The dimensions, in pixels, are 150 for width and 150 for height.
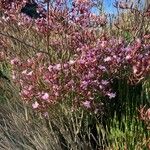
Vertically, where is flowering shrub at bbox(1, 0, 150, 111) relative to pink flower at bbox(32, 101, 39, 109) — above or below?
above

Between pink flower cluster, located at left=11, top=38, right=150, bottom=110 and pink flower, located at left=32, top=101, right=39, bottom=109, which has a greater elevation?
pink flower cluster, located at left=11, top=38, right=150, bottom=110

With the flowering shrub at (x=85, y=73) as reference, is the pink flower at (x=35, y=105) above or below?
below

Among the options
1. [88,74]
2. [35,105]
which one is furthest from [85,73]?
[35,105]

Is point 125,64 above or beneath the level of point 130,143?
above

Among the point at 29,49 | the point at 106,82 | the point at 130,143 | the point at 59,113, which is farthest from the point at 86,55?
the point at 29,49

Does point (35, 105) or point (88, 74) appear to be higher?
point (88, 74)

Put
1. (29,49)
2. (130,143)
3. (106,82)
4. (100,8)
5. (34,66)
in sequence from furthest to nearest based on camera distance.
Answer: (100,8), (29,49), (34,66), (106,82), (130,143)

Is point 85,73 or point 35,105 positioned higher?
point 85,73

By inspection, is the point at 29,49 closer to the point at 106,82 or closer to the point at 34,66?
the point at 34,66

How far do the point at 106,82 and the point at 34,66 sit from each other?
659mm

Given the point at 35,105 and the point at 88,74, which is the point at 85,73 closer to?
the point at 88,74

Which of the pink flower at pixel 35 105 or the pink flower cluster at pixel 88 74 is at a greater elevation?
the pink flower cluster at pixel 88 74

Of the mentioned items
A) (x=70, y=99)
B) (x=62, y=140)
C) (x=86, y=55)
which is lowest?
(x=62, y=140)

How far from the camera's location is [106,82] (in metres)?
3.82
